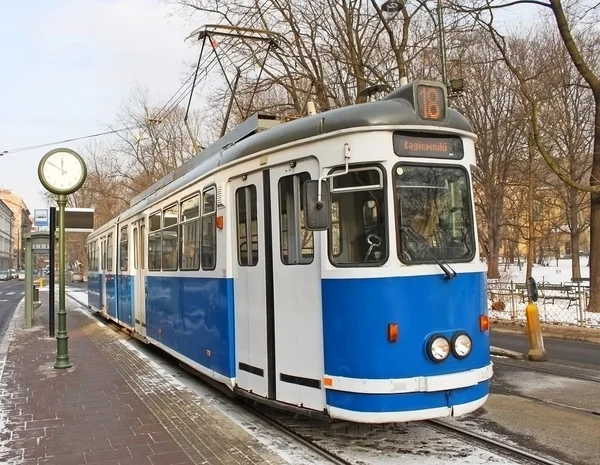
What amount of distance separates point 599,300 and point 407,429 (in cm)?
1247

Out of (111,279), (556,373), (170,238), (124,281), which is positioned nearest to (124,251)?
(124,281)

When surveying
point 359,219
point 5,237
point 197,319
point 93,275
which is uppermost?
point 5,237

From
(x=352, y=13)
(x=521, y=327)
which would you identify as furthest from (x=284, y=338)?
(x=352, y=13)

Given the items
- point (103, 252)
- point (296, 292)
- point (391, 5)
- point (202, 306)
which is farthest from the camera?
point (103, 252)

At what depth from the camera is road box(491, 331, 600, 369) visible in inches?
420

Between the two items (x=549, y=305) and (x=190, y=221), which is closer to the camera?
(x=190, y=221)

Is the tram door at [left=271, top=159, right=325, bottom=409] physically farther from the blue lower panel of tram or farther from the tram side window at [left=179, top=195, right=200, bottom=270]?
the tram side window at [left=179, top=195, right=200, bottom=270]

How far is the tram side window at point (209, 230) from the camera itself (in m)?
7.01

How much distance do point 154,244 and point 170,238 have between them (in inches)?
Answer: 49.4

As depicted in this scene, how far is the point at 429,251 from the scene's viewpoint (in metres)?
5.26

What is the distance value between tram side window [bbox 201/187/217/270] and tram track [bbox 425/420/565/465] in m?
3.08

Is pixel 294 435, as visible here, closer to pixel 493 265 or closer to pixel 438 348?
pixel 438 348

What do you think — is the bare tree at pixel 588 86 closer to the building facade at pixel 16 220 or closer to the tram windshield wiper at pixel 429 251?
the tram windshield wiper at pixel 429 251

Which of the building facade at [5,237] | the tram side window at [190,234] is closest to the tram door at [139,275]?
the tram side window at [190,234]
